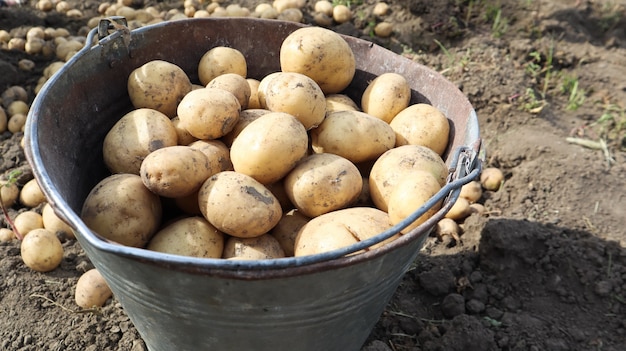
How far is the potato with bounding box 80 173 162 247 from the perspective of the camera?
164 cm

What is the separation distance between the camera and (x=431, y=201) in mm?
1361

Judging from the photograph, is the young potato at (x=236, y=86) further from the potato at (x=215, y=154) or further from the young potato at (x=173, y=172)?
the young potato at (x=173, y=172)

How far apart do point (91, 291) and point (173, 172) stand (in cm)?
104

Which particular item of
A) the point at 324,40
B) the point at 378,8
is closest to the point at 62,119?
the point at 324,40

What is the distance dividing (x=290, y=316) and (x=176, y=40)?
1.47 m

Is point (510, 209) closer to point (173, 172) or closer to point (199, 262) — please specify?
point (173, 172)

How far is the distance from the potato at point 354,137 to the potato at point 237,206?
43 cm

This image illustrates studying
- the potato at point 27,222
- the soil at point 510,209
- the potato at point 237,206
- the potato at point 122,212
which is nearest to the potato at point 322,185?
the potato at point 237,206

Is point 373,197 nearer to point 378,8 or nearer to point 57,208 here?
point 57,208

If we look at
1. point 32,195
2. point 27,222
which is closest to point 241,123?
point 27,222

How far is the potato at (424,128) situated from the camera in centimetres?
207

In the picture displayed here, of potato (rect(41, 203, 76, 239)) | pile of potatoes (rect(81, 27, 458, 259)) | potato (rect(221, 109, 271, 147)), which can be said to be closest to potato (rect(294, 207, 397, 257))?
pile of potatoes (rect(81, 27, 458, 259))

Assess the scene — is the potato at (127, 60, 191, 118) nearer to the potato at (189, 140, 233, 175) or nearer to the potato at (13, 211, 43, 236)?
the potato at (189, 140, 233, 175)

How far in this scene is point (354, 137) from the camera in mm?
1993
